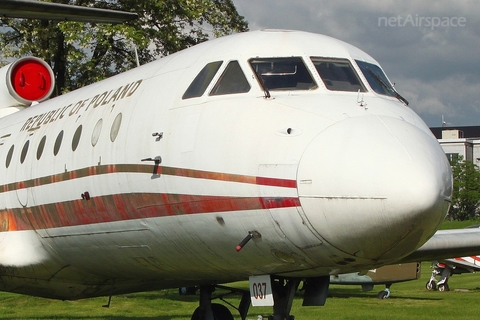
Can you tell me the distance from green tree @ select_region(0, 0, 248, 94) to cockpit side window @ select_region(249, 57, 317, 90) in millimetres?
15516

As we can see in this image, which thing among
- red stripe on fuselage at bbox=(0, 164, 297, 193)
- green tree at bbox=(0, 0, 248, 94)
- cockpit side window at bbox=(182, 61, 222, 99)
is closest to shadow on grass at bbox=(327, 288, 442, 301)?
green tree at bbox=(0, 0, 248, 94)

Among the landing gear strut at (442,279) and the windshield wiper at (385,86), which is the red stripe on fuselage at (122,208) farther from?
the landing gear strut at (442,279)

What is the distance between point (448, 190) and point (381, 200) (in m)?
0.70

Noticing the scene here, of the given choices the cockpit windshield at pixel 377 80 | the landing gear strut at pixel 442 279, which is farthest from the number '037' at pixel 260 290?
the landing gear strut at pixel 442 279

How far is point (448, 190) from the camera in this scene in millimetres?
5781

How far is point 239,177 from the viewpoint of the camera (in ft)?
20.4

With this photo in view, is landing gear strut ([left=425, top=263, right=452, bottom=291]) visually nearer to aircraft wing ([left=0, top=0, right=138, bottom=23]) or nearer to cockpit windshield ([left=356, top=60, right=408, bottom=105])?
aircraft wing ([left=0, top=0, right=138, bottom=23])

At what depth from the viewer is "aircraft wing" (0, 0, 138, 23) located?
1445 cm

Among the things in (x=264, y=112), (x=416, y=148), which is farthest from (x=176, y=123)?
(x=416, y=148)

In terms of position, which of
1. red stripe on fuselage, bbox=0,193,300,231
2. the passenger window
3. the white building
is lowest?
red stripe on fuselage, bbox=0,193,300,231

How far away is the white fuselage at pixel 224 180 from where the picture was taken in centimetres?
556

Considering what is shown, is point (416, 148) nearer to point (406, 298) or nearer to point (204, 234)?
point (204, 234)

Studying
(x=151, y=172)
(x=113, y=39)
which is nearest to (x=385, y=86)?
(x=151, y=172)

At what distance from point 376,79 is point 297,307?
12.4m
